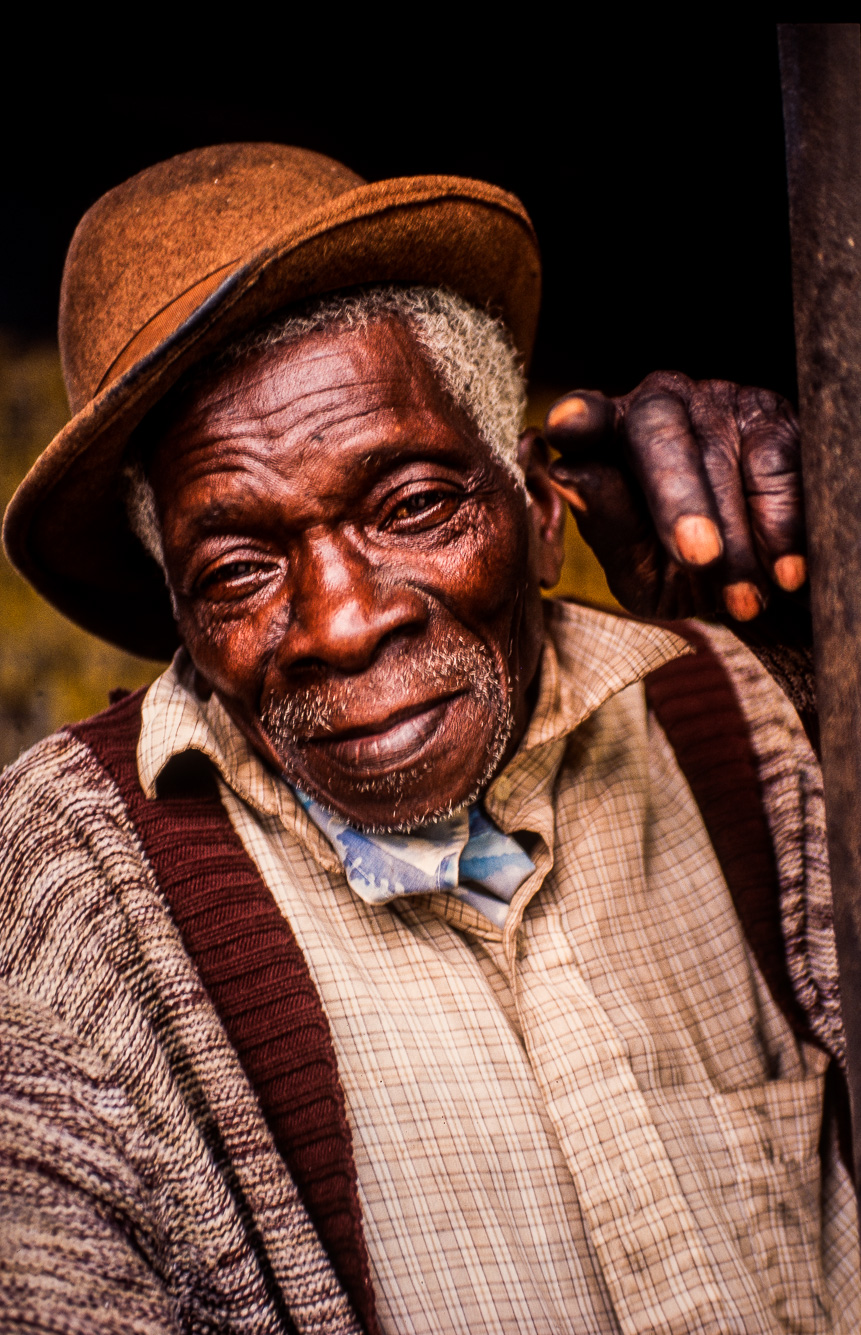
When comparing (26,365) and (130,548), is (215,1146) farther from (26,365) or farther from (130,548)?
(26,365)

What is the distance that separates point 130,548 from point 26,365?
1449 mm

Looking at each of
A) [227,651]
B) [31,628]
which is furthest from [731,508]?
[31,628]

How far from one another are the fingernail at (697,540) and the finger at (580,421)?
0.55 feet

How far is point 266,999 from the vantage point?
1177 millimetres

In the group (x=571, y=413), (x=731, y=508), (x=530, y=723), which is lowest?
(x=530, y=723)

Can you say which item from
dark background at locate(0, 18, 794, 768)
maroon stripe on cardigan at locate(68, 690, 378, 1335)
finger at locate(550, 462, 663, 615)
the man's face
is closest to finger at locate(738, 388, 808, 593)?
finger at locate(550, 462, 663, 615)

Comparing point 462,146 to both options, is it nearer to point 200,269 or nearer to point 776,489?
point 200,269

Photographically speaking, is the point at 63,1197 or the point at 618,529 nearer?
the point at 63,1197

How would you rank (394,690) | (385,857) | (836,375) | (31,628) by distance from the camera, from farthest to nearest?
(31,628) → (385,857) → (394,690) → (836,375)

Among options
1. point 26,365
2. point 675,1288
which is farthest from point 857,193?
point 26,365

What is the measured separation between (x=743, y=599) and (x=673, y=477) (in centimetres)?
16

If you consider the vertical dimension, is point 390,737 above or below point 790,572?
below

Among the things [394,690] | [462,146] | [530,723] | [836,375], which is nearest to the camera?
[836,375]

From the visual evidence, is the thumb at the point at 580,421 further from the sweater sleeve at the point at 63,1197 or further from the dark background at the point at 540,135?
the dark background at the point at 540,135
